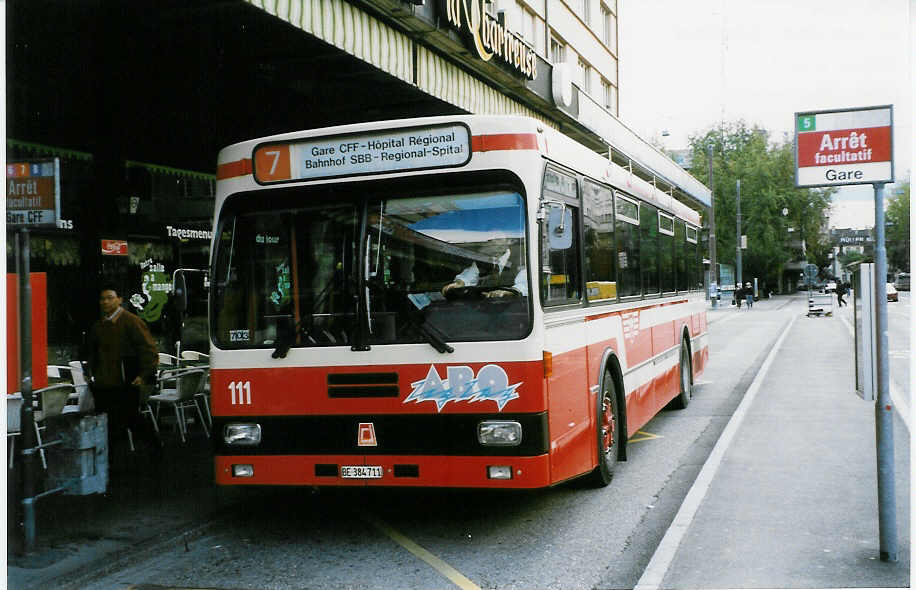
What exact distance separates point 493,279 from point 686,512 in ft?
7.59

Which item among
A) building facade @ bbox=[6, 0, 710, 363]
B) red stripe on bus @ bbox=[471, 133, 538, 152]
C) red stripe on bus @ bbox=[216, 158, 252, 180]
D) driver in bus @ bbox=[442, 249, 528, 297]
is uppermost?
building facade @ bbox=[6, 0, 710, 363]

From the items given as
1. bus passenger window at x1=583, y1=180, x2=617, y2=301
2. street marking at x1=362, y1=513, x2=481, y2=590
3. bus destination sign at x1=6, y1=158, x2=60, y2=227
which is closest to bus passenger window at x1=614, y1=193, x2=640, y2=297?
bus passenger window at x1=583, y1=180, x2=617, y2=301

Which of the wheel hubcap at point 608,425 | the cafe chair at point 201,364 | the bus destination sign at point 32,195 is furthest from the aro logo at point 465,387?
the cafe chair at point 201,364

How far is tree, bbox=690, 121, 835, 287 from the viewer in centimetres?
6844

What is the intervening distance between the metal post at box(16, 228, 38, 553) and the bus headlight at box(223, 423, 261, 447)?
129cm

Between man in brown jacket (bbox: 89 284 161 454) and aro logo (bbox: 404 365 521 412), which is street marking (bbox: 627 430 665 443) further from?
man in brown jacket (bbox: 89 284 161 454)

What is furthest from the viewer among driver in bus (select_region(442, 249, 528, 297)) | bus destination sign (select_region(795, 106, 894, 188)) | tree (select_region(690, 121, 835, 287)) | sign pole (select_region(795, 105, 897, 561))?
tree (select_region(690, 121, 835, 287))

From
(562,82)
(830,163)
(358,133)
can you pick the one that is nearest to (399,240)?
(358,133)

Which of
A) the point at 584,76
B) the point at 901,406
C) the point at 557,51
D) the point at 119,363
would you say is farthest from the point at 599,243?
the point at 584,76

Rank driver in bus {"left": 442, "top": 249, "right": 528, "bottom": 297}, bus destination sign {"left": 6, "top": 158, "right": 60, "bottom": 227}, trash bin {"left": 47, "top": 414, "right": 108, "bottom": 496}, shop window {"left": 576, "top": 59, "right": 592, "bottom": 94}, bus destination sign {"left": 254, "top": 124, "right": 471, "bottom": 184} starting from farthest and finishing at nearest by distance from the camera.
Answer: shop window {"left": 576, "top": 59, "right": 592, "bottom": 94}, trash bin {"left": 47, "top": 414, "right": 108, "bottom": 496}, bus destination sign {"left": 6, "top": 158, "right": 60, "bottom": 227}, bus destination sign {"left": 254, "top": 124, "right": 471, "bottom": 184}, driver in bus {"left": 442, "top": 249, "right": 528, "bottom": 297}

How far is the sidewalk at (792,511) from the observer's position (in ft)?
16.8

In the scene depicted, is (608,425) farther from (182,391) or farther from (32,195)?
(182,391)

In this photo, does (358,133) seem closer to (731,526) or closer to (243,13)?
(243,13)

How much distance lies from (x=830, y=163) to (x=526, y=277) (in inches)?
77.3
